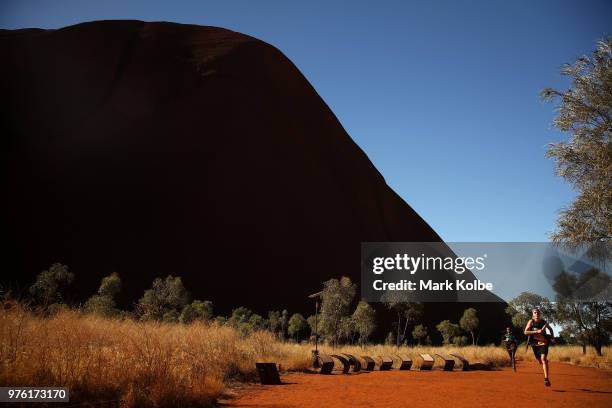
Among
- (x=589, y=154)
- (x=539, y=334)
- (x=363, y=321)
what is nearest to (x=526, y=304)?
(x=363, y=321)

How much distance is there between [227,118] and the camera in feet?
337

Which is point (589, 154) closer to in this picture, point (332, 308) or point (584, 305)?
point (584, 305)

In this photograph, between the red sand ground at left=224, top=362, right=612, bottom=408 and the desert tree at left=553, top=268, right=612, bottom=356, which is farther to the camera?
the desert tree at left=553, top=268, right=612, bottom=356

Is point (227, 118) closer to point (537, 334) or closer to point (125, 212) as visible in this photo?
point (125, 212)

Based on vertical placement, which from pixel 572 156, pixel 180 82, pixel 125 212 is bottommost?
pixel 572 156

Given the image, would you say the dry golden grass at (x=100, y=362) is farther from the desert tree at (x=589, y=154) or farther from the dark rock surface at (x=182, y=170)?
the dark rock surface at (x=182, y=170)

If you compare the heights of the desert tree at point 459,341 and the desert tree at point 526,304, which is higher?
the desert tree at point 526,304

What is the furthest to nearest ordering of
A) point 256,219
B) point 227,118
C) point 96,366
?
point 227,118 → point 256,219 → point 96,366

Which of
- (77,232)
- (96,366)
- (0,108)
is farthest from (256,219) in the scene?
(96,366)

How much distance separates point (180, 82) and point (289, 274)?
57.1 m

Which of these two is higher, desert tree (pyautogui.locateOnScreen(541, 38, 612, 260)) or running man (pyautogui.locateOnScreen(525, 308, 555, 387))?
desert tree (pyautogui.locateOnScreen(541, 38, 612, 260))

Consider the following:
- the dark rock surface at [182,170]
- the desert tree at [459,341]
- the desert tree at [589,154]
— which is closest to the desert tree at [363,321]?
the desert tree at [459,341]

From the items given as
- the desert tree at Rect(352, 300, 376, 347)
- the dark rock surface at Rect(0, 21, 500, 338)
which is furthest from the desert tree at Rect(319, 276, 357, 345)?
the dark rock surface at Rect(0, 21, 500, 338)

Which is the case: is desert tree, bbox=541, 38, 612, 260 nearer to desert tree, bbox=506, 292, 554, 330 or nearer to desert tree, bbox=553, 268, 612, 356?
desert tree, bbox=553, 268, 612, 356
